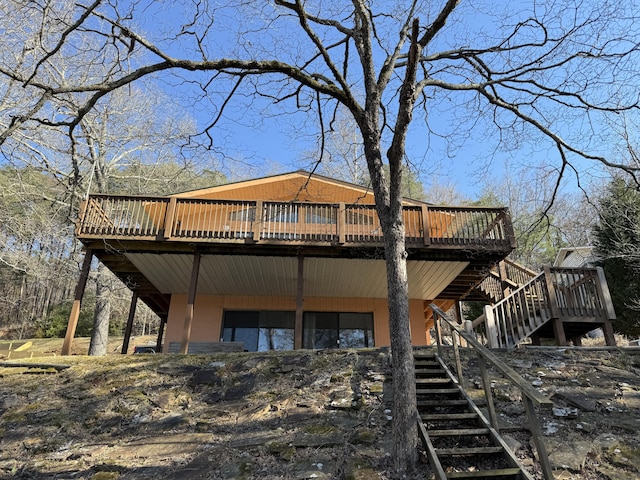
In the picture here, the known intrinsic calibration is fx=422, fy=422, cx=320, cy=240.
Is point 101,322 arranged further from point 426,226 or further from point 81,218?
point 426,226

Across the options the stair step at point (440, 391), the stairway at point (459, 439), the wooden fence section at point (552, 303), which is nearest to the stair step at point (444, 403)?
the stairway at point (459, 439)

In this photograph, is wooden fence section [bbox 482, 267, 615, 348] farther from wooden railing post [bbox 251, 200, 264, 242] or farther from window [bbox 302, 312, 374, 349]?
wooden railing post [bbox 251, 200, 264, 242]

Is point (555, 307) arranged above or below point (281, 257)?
below

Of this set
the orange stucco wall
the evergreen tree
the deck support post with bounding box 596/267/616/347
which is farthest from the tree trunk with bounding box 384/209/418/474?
the evergreen tree

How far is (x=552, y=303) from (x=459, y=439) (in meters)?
5.89

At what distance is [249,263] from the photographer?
11.5 meters

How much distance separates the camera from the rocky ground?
188 inches

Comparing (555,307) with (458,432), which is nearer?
(458,432)

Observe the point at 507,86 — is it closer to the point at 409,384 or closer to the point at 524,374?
the point at 524,374

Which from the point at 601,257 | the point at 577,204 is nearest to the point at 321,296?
the point at 601,257

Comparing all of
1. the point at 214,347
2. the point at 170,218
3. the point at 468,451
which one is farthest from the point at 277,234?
the point at 468,451

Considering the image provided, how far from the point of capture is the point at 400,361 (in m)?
5.05

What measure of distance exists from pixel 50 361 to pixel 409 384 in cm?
700

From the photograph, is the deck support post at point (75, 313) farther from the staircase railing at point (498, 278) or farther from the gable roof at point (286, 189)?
the staircase railing at point (498, 278)
